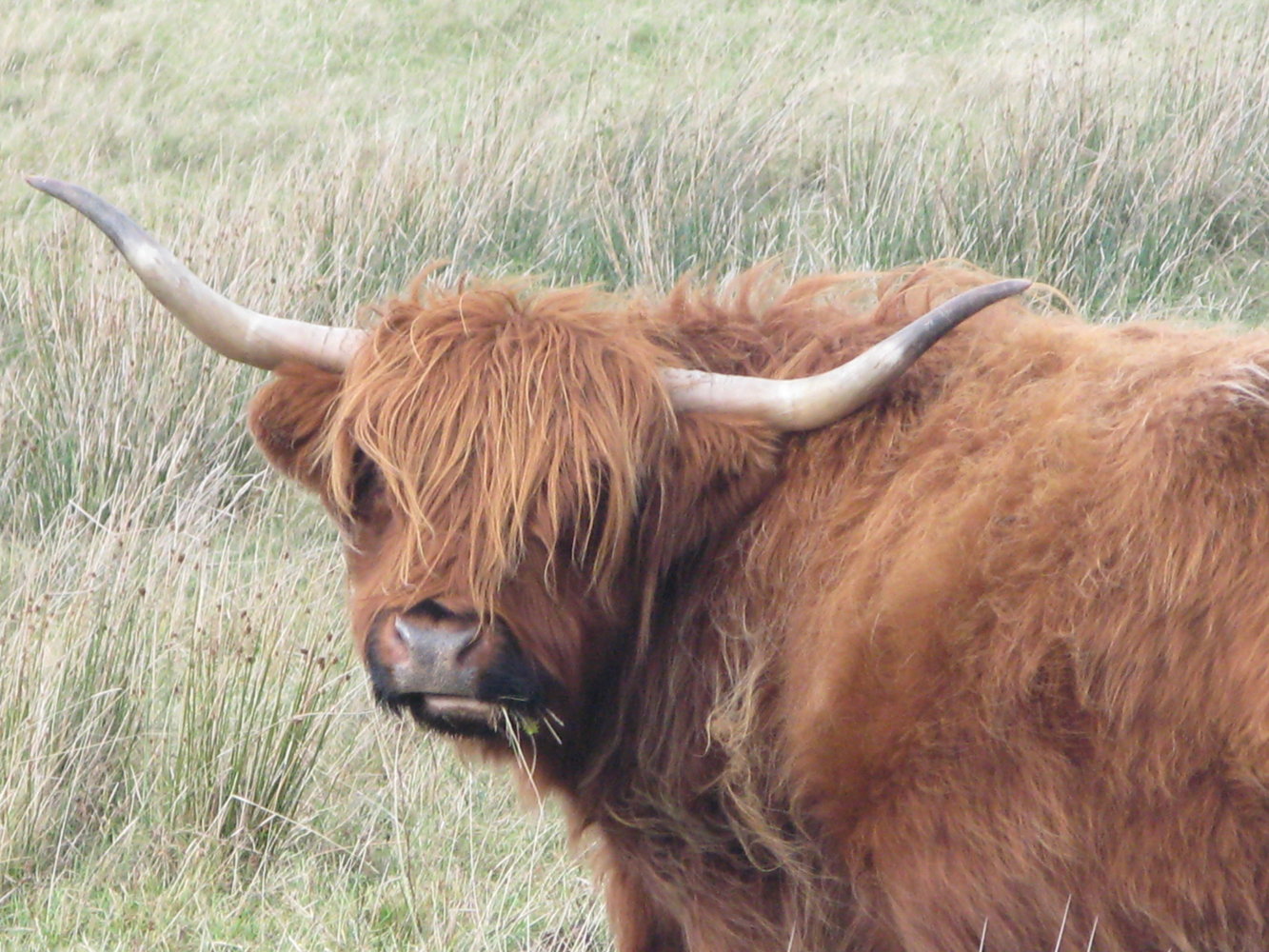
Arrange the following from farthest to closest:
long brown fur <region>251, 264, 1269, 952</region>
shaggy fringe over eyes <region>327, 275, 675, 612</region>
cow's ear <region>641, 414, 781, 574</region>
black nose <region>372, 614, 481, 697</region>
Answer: cow's ear <region>641, 414, 781, 574</region> < shaggy fringe over eyes <region>327, 275, 675, 612</region> < black nose <region>372, 614, 481, 697</region> < long brown fur <region>251, 264, 1269, 952</region>

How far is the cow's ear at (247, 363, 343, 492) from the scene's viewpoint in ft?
9.16

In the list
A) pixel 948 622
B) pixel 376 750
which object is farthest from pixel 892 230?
pixel 948 622

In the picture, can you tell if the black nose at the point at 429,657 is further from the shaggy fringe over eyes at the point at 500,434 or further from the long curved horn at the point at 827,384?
the long curved horn at the point at 827,384

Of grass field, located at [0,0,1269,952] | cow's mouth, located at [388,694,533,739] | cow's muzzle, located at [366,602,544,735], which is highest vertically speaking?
cow's muzzle, located at [366,602,544,735]

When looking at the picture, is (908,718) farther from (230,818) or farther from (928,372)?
(230,818)

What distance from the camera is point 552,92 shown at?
8.35 metres

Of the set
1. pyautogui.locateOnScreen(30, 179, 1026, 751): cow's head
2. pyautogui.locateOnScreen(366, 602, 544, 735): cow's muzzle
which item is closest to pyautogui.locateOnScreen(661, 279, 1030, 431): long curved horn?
pyautogui.locateOnScreen(30, 179, 1026, 751): cow's head

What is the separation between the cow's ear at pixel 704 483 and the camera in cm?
257

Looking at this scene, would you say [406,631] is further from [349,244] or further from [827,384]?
[349,244]

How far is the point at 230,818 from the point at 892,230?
12.6ft

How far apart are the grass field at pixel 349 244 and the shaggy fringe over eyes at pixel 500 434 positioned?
812 millimetres

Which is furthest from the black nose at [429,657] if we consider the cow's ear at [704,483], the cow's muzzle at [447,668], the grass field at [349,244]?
the grass field at [349,244]

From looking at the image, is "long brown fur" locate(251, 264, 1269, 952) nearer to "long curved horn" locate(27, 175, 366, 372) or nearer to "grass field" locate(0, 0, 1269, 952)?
"long curved horn" locate(27, 175, 366, 372)

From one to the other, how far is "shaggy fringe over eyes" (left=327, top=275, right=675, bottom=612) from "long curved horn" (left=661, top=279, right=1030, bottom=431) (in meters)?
0.08
